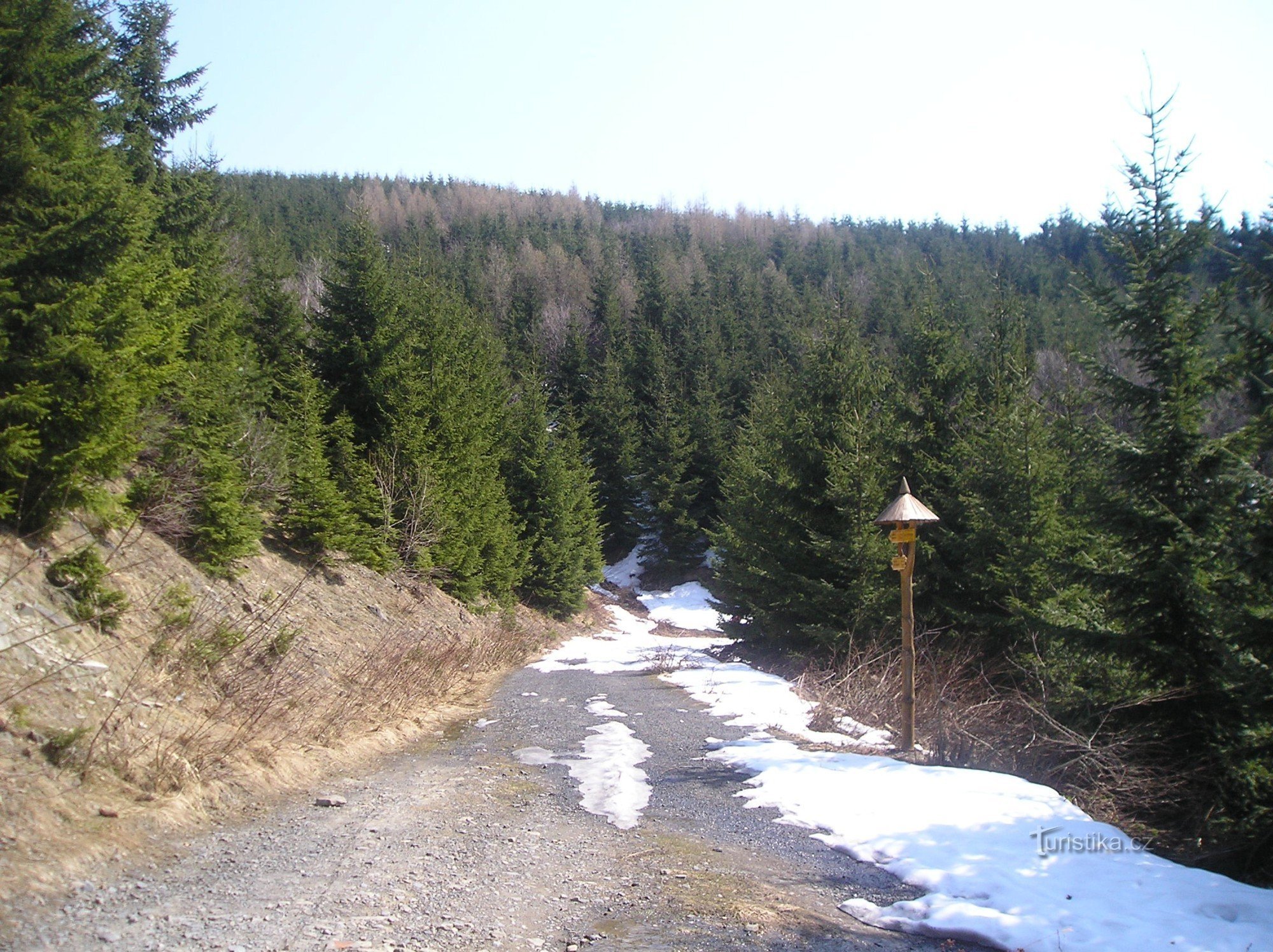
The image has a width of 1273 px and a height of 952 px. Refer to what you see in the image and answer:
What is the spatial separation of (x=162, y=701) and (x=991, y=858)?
21.9ft

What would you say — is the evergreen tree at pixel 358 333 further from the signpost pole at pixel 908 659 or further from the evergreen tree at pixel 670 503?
the evergreen tree at pixel 670 503

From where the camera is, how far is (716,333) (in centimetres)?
5825

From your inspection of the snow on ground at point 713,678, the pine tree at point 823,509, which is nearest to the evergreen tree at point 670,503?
the snow on ground at point 713,678

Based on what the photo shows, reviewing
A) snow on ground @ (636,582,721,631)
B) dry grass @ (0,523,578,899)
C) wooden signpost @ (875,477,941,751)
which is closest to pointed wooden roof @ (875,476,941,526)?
wooden signpost @ (875,477,941,751)

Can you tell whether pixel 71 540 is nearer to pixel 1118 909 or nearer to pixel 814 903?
pixel 814 903

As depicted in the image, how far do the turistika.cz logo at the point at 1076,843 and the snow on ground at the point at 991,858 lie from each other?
0.01 m

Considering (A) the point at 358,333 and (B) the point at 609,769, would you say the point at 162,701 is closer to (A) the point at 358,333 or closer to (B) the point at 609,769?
(B) the point at 609,769

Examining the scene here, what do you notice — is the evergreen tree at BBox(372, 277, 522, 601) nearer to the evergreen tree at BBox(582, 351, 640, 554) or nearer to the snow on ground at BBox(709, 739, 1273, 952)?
the snow on ground at BBox(709, 739, 1273, 952)

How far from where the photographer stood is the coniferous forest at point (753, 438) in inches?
285

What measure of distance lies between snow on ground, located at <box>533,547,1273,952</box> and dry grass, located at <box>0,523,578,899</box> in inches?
Answer: 112

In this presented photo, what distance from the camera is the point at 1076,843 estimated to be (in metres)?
5.59

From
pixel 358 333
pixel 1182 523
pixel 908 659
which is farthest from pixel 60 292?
pixel 358 333

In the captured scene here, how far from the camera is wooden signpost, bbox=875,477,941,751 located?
28.5 ft

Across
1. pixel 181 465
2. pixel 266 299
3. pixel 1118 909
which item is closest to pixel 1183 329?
pixel 1118 909
